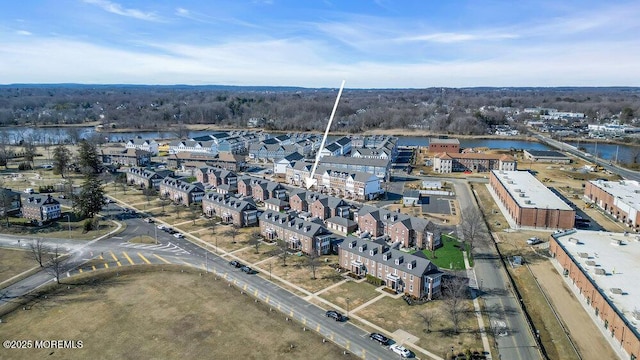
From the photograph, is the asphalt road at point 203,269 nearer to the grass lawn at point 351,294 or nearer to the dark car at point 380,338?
the dark car at point 380,338

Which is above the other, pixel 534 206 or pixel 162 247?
pixel 534 206

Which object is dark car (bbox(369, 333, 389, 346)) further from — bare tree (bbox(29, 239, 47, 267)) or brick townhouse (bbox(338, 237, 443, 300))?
bare tree (bbox(29, 239, 47, 267))

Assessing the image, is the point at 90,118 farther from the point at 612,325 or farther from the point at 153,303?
the point at 612,325

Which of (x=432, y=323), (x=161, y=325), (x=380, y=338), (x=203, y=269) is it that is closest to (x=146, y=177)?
(x=203, y=269)

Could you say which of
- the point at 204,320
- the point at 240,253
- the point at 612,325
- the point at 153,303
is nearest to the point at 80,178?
the point at 240,253

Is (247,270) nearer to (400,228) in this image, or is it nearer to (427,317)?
(427,317)
